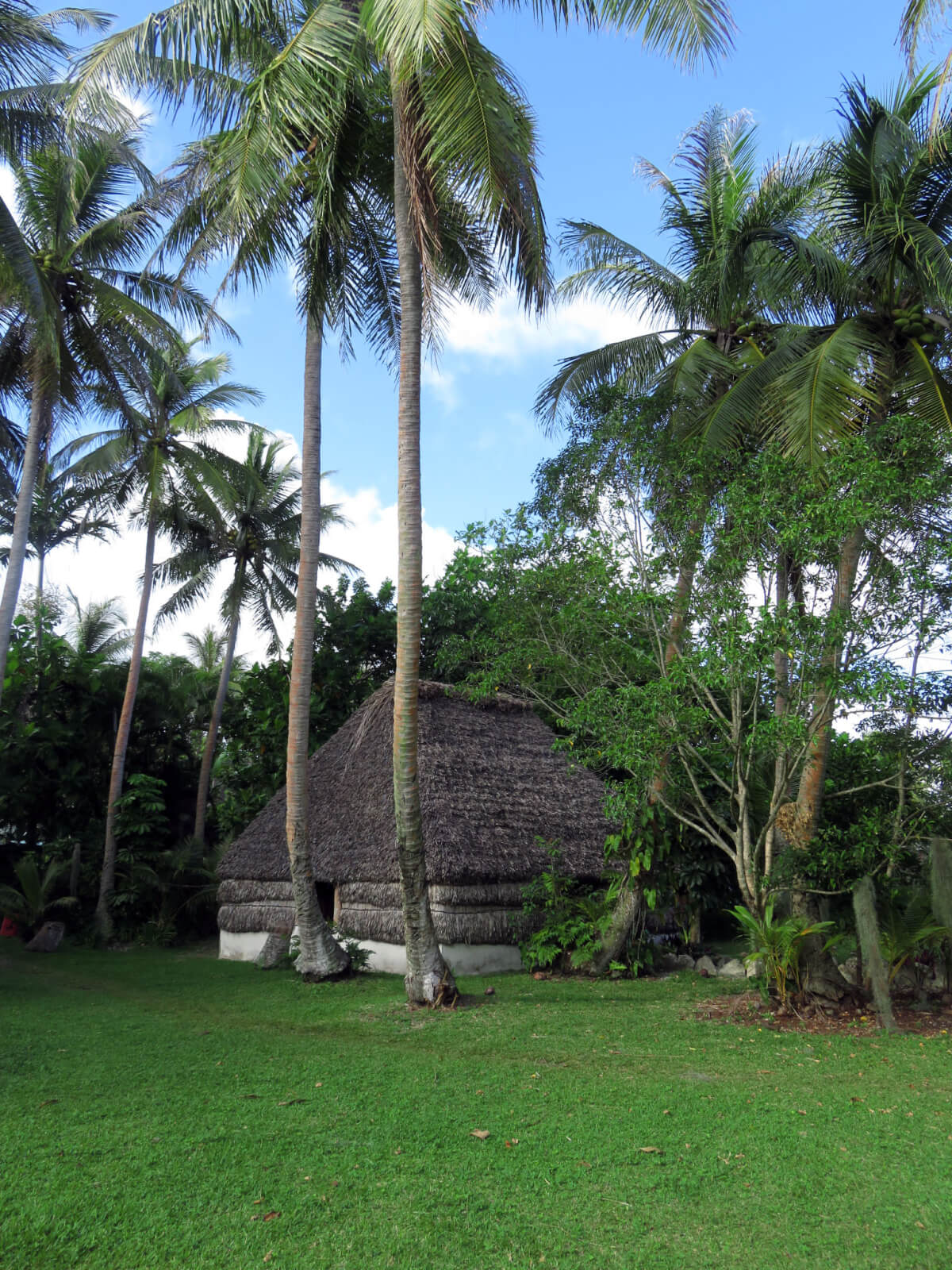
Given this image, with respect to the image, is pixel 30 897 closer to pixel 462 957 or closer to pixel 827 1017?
pixel 462 957

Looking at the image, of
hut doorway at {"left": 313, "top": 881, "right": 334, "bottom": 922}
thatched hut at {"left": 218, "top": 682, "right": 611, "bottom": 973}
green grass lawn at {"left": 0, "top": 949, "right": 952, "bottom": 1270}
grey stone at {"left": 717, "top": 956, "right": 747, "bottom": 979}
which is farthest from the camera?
hut doorway at {"left": 313, "top": 881, "right": 334, "bottom": 922}

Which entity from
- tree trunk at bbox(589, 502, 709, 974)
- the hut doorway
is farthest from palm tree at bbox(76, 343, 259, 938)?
tree trunk at bbox(589, 502, 709, 974)

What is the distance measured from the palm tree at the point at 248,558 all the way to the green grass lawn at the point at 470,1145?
12235mm

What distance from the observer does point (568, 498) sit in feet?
33.3

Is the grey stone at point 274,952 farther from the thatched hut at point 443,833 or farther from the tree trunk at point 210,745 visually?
the tree trunk at point 210,745

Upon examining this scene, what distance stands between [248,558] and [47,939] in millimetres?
9340

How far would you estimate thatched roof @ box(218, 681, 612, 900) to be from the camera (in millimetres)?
11547

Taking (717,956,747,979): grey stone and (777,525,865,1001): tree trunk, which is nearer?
(777,525,865,1001): tree trunk

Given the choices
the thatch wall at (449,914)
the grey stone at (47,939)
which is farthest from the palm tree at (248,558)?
the thatch wall at (449,914)

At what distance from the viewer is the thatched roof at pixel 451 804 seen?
1155 cm

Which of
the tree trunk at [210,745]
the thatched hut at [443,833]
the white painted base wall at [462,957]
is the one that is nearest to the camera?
the white painted base wall at [462,957]

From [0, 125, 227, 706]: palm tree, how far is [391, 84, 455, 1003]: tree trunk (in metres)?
4.84

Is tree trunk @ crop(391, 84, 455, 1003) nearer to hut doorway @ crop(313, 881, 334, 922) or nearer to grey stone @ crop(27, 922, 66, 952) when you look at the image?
hut doorway @ crop(313, 881, 334, 922)

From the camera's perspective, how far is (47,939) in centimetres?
1467
